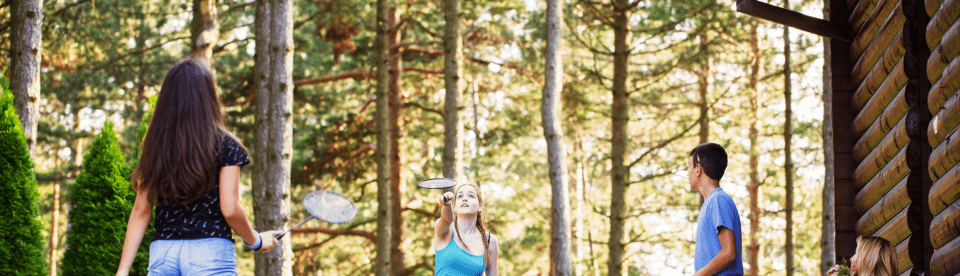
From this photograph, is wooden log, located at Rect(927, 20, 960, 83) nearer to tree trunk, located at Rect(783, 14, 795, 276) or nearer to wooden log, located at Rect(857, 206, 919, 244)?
wooden log, located at Rect(857, 206, 919, 244)

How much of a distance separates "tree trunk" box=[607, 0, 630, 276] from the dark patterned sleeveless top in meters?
11.5

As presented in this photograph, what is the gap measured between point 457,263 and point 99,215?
18.5 ft

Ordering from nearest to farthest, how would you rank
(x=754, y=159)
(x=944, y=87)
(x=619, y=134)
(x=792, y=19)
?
(x=944, y=87) < (x=792, y=19) < (x=619, y=134) < (x=754, y=159)

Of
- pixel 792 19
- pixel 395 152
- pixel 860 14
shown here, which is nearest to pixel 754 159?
pixel 395 152

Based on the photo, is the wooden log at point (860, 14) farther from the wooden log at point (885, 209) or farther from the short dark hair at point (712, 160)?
the short dark hair at point (712, 160)

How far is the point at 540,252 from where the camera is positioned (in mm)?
26578

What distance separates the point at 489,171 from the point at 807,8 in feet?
37.2

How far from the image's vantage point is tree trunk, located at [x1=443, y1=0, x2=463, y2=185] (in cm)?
1352

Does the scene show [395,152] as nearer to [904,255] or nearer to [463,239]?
[463,239]

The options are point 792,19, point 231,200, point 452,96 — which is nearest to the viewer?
point 231,200

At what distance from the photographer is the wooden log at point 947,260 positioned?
3967mm

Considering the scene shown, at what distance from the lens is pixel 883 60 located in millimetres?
5555

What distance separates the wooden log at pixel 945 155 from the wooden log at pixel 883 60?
0.85 meters

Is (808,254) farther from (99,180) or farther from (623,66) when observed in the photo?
(99,180)
